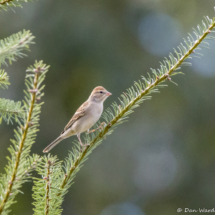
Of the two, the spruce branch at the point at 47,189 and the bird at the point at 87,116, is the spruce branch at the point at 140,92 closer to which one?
the spruce branch at the point at 47,189

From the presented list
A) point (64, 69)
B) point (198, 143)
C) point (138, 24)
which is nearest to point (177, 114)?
point (198, 143)

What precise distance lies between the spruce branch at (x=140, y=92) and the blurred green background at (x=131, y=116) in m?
3.23

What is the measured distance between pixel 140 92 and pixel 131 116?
3.74m

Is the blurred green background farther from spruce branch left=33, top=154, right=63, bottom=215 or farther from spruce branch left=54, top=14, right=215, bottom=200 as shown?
spruce branch left=33, top=154, right=63, bottom=215

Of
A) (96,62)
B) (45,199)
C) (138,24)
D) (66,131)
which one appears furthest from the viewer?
(138,24)

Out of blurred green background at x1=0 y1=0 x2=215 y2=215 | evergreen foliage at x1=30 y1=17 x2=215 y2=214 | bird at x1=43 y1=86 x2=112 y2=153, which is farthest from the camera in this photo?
blurred green background at x1=0 y1=0 x2=215 y2=215

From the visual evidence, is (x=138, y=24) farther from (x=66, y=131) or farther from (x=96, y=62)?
(x=66, y=131)

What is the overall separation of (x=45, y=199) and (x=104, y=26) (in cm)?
466

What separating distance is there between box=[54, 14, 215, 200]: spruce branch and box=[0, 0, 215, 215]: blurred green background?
323 centimetres

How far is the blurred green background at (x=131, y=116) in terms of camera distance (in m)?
4.84

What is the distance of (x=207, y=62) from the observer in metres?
4.85

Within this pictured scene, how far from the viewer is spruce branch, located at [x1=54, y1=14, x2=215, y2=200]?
1252 mm

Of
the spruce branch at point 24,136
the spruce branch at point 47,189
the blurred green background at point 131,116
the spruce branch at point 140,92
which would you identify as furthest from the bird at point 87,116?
the blurred green background at point 131,116

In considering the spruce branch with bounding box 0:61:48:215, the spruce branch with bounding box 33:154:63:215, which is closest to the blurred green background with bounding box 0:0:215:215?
the spruce branch with bounding box 33:154:63:215
